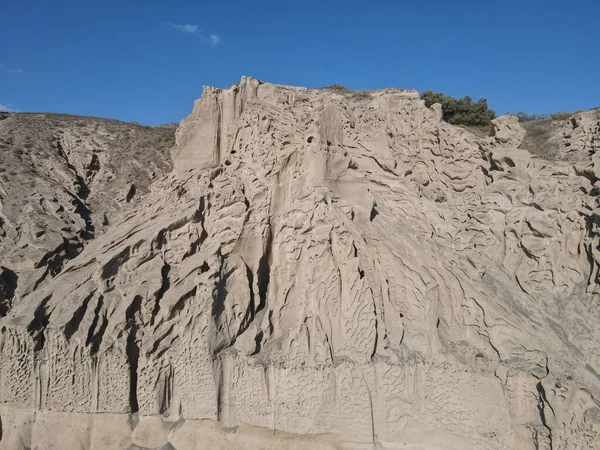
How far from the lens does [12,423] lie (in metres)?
8.76

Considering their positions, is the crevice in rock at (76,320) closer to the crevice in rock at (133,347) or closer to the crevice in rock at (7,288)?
the crevice in rock at (133,347)

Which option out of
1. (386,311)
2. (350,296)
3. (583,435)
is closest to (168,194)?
(350,296)


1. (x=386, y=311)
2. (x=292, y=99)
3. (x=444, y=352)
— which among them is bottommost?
(x=444, y=352)

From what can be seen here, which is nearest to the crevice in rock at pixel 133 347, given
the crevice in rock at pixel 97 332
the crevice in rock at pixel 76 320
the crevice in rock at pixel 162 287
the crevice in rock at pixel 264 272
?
the crevice in rock at pixel 162 287

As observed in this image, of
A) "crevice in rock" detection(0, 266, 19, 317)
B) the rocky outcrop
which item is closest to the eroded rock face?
"crevice in rock" detection(0, 266, 19, 317)

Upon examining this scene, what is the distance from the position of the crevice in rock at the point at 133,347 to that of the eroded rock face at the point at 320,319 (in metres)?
0.03

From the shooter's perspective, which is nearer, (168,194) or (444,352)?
(444,352)

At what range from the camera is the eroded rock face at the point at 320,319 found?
8344mm

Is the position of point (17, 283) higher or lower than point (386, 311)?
higher

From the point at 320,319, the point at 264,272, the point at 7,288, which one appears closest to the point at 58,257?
the point at 7,288

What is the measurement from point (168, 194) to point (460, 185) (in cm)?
701

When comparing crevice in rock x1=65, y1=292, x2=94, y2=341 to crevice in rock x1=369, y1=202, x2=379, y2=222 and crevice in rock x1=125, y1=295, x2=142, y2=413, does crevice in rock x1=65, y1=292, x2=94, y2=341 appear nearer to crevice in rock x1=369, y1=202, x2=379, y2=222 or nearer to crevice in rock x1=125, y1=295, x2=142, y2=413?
crevice in rock x1=125, y1=295, x2=142, y2=413

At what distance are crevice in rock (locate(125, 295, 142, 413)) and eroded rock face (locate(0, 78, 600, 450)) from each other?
0.09ft

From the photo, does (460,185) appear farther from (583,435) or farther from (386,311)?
(583,435)
